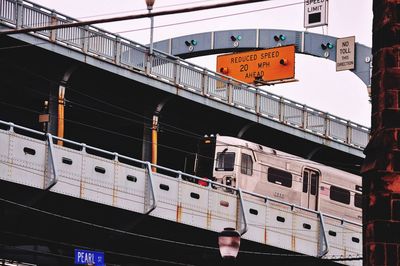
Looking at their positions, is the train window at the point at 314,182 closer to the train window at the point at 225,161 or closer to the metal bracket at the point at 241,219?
the train window at the point at 225,161

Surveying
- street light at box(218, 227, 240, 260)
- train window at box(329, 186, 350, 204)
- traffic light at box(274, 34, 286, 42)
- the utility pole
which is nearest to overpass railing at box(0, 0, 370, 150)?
train window at box(329, 186, 350, 204)

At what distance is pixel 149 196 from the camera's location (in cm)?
4453

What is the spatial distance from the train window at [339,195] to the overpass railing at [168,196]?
78.6 inches

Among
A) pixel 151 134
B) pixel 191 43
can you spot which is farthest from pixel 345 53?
pixel 151 134

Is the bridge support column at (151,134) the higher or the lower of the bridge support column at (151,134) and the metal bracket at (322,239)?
the higher

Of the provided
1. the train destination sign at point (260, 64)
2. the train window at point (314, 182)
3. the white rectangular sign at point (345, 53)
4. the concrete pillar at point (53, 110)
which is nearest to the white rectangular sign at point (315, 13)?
the train destination sign at point (260, 64)

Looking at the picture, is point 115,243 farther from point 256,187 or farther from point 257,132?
point 257,132

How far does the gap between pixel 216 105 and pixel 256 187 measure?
17.6ft

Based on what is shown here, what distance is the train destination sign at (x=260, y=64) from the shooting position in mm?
69250

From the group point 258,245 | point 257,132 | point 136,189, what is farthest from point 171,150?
point 136,189

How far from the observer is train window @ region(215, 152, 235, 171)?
50719mm

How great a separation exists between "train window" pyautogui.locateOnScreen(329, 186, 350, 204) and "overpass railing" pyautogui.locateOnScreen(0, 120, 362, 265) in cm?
200

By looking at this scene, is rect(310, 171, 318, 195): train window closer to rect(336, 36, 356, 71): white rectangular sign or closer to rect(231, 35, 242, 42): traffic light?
rect(336, 36, 356, 71): white rectangular sign

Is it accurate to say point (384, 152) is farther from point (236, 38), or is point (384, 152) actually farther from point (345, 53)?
point (236, 38)
